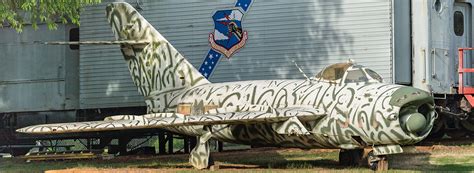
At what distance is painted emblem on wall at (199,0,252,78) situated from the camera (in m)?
19.3

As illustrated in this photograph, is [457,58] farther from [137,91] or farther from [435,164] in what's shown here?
[137,91]

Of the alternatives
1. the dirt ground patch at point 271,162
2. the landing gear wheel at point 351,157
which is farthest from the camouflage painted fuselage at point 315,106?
the landing gear wheel at point 351,157

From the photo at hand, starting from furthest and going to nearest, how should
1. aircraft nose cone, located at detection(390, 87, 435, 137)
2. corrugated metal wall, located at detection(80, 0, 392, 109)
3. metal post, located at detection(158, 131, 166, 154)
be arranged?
metal post, located at detection(158, 131, 166, 154)
corrugated metal wall, located at detection(80, 0, 392, 109)
aircraft nose cone, located at detection(390, 87, 435, 137)

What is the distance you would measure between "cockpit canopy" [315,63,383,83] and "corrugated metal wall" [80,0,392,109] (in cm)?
366

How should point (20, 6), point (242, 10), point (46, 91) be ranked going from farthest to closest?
point (46, 91) < point (242, 10) < point (20, 6)

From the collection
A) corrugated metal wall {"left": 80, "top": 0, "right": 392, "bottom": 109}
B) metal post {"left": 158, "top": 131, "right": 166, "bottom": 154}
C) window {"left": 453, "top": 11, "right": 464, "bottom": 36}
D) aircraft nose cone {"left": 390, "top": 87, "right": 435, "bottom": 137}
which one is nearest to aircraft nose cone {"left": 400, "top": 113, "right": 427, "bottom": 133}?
aircraft nose cone {"left": 390, "top": 87, "right": 435, "bottom": 137}

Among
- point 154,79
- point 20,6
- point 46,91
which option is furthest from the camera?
point 46,91

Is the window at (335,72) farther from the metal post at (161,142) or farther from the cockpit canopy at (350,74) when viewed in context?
the metal post at (161,142)

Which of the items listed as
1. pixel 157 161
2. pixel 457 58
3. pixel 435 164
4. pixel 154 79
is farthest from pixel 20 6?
pixel 457 58

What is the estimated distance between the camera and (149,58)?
17547 mm

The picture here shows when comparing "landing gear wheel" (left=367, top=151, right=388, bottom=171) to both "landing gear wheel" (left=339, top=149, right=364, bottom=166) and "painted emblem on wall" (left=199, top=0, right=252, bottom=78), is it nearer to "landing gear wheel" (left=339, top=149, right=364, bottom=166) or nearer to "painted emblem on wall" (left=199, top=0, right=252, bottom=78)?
"landing gear wheel" (left=339, top=149, right=364, bottom=166)

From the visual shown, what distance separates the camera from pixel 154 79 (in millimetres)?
17578

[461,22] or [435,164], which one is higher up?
[461,22]

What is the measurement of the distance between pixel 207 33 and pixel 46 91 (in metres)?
4.28
